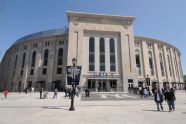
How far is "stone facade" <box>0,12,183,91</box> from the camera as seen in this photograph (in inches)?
1875

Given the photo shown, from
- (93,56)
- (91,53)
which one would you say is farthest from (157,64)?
(91,53)

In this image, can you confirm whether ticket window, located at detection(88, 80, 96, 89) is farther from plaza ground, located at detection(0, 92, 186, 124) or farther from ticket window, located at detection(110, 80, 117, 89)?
plaza ground, located at detection(0, 92, 186, 124)

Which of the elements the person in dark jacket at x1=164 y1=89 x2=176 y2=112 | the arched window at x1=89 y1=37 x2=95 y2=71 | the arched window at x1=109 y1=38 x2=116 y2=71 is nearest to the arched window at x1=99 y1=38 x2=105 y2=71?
the arched window at x1=89 y1=37 x2=95 y2=71

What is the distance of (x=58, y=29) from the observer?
2392 inches

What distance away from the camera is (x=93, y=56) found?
48750 mm

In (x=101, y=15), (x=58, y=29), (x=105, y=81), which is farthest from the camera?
(x=58, y=29)

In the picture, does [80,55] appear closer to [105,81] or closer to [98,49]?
[98,49]

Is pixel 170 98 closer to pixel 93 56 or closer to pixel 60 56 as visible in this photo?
pixel 93 56

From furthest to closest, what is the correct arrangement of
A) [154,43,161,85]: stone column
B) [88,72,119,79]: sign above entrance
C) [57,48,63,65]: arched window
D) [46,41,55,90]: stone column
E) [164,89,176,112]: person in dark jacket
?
1. [154,43,161,85]: stone column
2. [57,48,63,65]: arched window
3. [46,41,55,90]: stone column
4. [88,72,119,79]: sign above entrance
5. [164,89,176,112]: person in dark jacket

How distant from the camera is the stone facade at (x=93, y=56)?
156ft

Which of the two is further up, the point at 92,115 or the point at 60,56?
the point at 60,56

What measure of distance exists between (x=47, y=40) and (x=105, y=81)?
26.0 m

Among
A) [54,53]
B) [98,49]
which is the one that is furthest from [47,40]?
[98,49]

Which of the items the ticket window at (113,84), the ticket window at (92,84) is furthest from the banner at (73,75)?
the ticket window at (113,84)
